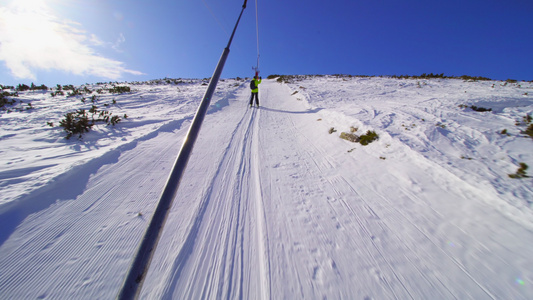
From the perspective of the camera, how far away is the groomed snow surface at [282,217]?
1.72 metres

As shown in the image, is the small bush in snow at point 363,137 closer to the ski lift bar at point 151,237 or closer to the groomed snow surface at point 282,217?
the groomed snow surface at point 282,217

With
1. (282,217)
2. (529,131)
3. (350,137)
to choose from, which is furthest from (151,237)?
(529,131)

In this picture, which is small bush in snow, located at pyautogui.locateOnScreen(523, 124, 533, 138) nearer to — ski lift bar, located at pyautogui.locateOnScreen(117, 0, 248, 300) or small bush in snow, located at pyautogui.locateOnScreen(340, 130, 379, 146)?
small bush in snow, located at pyautogui.locateOnScreen(340, 130, 379, 146)

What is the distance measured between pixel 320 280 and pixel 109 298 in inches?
80.2

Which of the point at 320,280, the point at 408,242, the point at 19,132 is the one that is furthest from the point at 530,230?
the point at 19,132

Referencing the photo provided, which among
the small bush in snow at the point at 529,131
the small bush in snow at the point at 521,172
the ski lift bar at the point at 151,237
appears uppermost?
the ski lift bar at the point at 151,237

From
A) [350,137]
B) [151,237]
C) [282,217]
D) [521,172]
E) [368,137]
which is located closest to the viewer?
[151,237]

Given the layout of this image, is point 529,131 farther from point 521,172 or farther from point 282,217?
point 282,217

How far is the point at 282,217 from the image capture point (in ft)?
8.27

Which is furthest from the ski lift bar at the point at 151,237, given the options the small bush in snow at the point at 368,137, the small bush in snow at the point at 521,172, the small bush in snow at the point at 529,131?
the small bush in snow at the point at 529,131

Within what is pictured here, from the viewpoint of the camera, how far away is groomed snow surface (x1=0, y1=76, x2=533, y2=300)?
1.72 metres

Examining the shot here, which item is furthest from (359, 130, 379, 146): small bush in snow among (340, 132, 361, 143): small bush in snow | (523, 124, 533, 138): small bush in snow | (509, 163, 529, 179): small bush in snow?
(523, 124, 533, 138): small bush in snow

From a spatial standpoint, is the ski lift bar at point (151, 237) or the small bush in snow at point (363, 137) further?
the small bush in snow at point (363, 137)

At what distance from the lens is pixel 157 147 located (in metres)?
4.57
